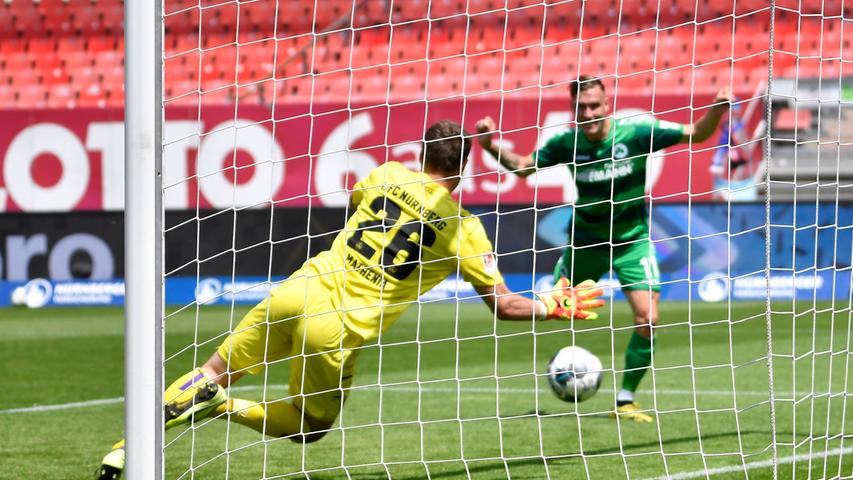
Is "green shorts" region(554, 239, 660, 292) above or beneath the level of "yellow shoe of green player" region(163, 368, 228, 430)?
beneath

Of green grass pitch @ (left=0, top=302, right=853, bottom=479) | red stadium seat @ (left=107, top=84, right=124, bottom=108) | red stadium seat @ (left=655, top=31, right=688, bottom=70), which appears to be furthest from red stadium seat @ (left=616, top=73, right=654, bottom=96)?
red stadium seat @ (left=107, top=84, right=124, bottom=108)

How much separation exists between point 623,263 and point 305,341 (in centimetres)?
306

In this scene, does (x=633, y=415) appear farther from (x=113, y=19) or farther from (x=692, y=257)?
(x=113, y=19)

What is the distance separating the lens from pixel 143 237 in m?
3.39

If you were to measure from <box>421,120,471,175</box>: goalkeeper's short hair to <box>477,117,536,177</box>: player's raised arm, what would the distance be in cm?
11

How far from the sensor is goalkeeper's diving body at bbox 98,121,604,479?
445 cm

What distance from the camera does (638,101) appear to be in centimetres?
1456

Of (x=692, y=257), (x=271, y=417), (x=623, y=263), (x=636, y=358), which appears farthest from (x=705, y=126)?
(x=692, y=257)

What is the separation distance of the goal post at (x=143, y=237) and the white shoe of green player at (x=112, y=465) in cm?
98

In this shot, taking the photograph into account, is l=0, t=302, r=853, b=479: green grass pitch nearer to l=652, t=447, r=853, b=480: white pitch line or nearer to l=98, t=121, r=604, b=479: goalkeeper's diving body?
l=652, t=447, r=853, b=480: white pitch line

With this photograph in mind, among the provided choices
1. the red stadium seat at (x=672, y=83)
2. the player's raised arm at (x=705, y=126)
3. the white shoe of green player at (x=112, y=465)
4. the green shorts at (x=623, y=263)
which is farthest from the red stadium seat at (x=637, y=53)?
the white shoe of green player at (x=112, y=465)

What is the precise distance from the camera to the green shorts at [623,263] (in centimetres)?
687

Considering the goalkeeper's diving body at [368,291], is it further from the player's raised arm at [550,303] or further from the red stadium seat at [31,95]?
the red stadium seat at [31,95]

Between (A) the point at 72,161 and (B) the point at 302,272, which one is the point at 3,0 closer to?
(A) the point at 72,161
